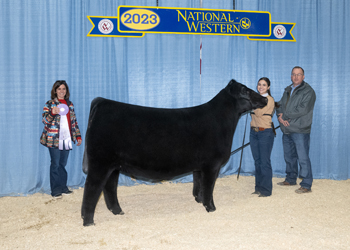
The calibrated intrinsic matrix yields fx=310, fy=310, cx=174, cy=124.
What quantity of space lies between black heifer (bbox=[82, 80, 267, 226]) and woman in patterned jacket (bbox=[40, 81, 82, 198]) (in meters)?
1.05

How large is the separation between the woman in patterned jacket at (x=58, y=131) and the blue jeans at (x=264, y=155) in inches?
95.7

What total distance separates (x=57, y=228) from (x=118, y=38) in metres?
2.85

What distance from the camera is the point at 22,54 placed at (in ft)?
14.5

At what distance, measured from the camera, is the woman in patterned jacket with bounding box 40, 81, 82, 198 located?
4043 millimetres

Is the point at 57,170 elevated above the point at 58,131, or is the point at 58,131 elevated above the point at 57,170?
the point at 58,131

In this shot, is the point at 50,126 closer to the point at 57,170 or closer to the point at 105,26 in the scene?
the point at 57,170

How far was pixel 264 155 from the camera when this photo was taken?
4.00 m

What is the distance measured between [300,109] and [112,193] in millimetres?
2726

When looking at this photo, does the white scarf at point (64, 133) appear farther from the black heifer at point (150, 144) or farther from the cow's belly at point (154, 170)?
the cow's belly at point (154, 170)

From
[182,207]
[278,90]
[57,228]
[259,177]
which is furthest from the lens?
[278,90]

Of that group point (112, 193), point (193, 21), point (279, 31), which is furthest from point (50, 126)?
point (279, 31)

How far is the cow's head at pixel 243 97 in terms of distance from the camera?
350cm

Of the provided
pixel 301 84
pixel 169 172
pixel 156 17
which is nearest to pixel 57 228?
pixel 169 172

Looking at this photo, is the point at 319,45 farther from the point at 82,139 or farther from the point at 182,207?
the point at 82,139
